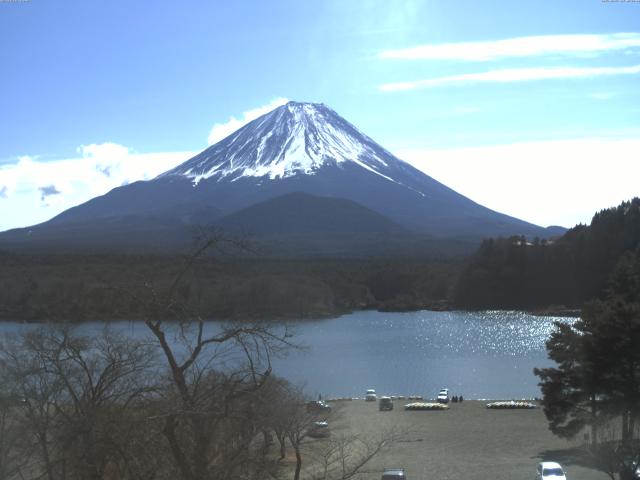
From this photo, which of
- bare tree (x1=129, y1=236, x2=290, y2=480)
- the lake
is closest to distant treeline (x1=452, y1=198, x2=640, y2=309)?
the lake

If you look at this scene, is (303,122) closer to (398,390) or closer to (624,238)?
(624,238)

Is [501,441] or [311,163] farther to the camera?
[311,163]

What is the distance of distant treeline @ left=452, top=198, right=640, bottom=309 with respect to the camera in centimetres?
5247

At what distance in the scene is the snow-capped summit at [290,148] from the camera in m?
113

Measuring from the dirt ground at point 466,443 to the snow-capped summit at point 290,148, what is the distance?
9469 cm

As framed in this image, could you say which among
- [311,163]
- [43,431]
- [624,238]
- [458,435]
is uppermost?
[311,163]

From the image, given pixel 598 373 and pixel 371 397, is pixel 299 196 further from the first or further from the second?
pixel 598 373

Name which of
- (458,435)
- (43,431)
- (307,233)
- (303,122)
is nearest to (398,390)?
(458,435)

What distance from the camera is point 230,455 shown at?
13.3 ft

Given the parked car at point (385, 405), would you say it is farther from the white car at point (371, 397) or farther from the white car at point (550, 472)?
the white car at point (550, 472)

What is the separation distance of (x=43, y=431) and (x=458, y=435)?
38.8 feet

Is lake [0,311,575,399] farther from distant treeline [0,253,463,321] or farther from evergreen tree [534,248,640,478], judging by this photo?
evergreen tree [534,248,640,478]

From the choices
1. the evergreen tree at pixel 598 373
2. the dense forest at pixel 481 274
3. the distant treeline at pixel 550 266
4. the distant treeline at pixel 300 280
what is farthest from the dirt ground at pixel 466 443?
the distant treeline at pixel 550 266

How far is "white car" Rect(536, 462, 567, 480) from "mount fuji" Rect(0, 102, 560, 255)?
7533 cm
